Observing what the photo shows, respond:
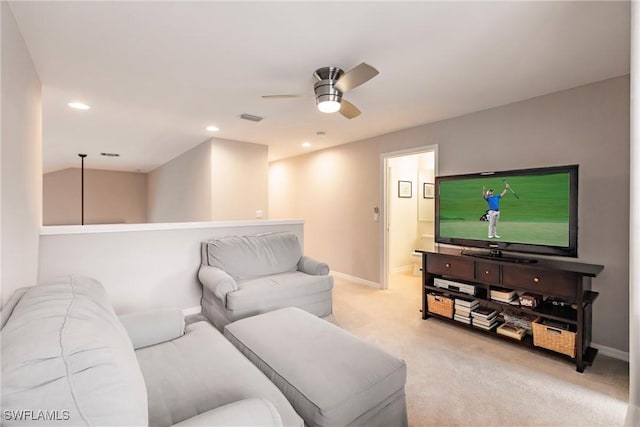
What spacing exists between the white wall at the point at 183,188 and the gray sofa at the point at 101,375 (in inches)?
135

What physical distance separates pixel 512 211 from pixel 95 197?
9.20 m

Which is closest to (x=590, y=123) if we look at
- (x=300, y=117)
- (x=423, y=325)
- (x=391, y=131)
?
(x=391, y=131)

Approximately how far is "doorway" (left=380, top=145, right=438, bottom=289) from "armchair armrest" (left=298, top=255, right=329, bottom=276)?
2.08 meters

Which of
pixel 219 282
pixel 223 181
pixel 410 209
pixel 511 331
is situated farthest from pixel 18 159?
pixel 410 209

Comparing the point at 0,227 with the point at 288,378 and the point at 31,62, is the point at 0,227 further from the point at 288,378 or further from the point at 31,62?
the point at 288,378

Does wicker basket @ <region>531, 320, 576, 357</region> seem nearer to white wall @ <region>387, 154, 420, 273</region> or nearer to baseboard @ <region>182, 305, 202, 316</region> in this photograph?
white wall @ <region>387, 154, 420, 273</region>

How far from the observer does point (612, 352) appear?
2.44 metres

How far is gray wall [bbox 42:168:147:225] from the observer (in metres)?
7.22

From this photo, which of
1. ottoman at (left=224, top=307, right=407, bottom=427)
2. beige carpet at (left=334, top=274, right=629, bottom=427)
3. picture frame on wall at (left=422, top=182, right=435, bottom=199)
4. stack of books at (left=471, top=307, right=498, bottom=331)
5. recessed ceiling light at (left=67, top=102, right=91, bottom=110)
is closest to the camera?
ottoman at (left=224, top=307, right=407, bottom=427)

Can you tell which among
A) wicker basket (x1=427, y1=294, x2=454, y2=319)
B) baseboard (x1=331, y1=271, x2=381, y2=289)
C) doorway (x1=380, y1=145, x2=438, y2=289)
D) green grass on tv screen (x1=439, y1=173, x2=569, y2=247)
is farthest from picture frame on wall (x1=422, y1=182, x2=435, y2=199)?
wicker basket (x1=427, y1=294, x2=454, y2=319)

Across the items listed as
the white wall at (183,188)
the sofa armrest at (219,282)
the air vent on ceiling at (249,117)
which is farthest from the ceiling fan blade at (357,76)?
the white wall at (183,188)

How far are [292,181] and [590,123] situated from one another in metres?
4.68

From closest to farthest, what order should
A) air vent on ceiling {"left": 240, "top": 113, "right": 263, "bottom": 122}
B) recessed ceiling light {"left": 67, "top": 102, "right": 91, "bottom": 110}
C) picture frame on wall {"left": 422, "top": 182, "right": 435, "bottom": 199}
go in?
recessed ceiling light {"left": 67, "top": 102, "right": 91, "bottom": 110} < air vent on ceiling {"left": 240, "top": 113, "right": 263, "bottom": 122} < picture frame on wall {"left": 422, "top": 182, "right": 435, "bottom": 199}

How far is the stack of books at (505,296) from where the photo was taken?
268cm
